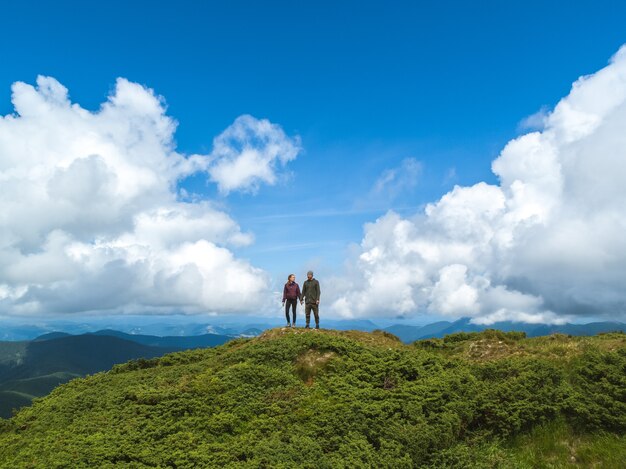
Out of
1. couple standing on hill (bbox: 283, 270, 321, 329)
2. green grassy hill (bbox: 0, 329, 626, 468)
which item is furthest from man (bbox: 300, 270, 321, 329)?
green grassy hill (bbox: 0, 329, 626, 468)

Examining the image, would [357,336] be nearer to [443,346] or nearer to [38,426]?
[443,346]

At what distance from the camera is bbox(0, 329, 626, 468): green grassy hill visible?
1108 cm

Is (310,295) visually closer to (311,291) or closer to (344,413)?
(311,291)

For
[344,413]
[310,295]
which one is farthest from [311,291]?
[344,413]

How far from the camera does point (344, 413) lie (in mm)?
12375

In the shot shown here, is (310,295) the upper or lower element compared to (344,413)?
upper

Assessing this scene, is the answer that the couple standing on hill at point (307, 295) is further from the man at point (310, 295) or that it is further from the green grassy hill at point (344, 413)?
the green grassy hill at point (344, 413)

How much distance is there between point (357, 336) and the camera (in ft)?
70.9

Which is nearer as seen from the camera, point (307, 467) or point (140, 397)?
point (307, 467)

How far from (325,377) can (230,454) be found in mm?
5080

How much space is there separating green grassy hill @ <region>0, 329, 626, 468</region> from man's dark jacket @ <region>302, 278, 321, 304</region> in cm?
546

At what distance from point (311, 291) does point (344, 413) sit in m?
11.4

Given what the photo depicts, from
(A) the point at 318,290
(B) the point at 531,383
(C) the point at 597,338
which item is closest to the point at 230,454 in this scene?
(B) the point at 531,383

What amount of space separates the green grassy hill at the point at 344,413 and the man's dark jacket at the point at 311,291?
5.46 metres
